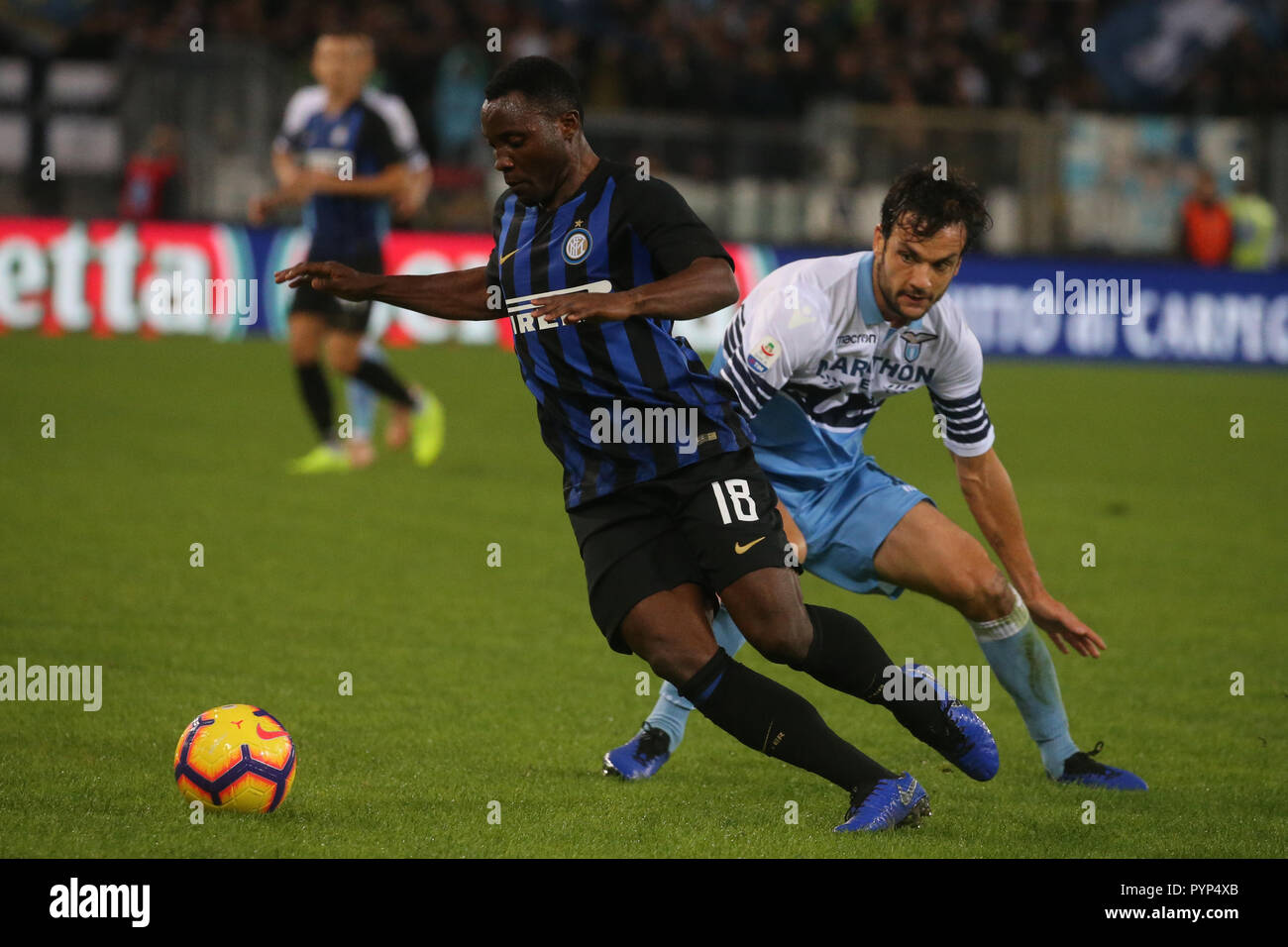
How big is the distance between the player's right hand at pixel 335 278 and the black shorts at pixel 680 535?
0.78m

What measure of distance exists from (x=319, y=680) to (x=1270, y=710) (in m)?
3.28

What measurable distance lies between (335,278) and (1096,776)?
2.57 m

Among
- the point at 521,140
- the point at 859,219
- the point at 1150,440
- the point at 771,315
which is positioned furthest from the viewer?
the point at 859,219

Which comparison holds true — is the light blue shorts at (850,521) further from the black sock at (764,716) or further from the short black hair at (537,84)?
Result: the short black hair at (537,84)

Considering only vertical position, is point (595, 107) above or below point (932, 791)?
above

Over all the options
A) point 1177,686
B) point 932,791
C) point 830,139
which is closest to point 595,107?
point 830,139

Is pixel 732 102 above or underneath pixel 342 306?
above

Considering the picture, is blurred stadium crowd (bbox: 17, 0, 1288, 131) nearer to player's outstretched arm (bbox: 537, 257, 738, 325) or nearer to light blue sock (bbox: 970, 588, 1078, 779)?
light blue sock (bbox: 970, 588, 1078, 779)

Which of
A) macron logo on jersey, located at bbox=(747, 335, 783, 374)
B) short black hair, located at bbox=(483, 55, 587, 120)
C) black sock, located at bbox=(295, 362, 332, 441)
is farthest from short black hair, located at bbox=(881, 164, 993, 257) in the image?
black sock, located at bbox=(295, 362, 332, 441)

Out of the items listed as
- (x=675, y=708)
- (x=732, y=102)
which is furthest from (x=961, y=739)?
(x=732, y=102)

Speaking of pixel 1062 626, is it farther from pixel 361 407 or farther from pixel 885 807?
pixel 361 407

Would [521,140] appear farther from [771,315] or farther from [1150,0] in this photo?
[1150,0]

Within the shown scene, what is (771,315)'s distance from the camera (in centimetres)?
469

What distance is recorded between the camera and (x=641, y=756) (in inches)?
194
